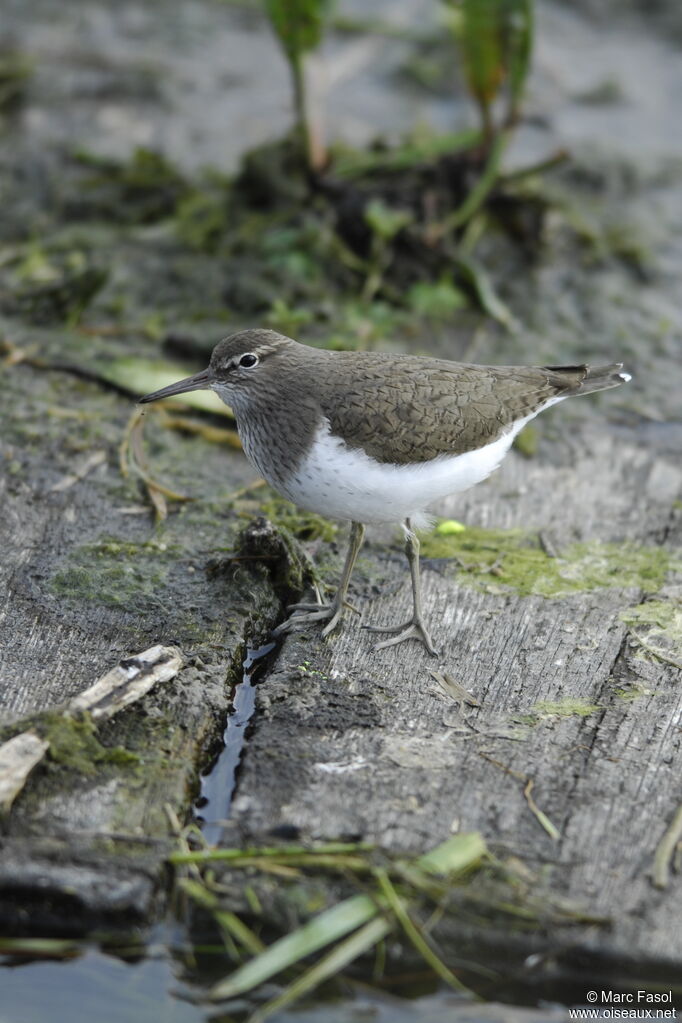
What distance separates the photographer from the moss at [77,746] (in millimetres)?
4102

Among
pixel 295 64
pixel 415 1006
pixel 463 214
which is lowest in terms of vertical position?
pixel 415 1006

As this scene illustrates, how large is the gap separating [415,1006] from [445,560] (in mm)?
2326

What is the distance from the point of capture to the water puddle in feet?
13.6

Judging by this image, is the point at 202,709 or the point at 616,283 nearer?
the point at 202,709

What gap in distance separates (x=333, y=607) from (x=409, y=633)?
38cm

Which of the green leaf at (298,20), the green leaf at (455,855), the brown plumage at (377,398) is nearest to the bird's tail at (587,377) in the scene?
the brown plumage at (377,398)

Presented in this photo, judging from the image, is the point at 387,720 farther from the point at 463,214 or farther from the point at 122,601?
the point at 463,214

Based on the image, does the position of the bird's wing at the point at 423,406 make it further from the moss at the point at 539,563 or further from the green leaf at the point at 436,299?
the green leaf at the point at 436,299

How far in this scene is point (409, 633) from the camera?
4.96 metres

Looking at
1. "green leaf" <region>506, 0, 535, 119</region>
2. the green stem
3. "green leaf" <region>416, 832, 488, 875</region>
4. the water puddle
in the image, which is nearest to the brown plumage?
the water puddle

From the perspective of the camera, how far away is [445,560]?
5551mm

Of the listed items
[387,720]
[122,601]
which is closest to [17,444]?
[122,601]

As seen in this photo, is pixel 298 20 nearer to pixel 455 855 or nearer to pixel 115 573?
pixel 115 573

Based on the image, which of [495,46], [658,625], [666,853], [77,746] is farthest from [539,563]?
[495,46]
